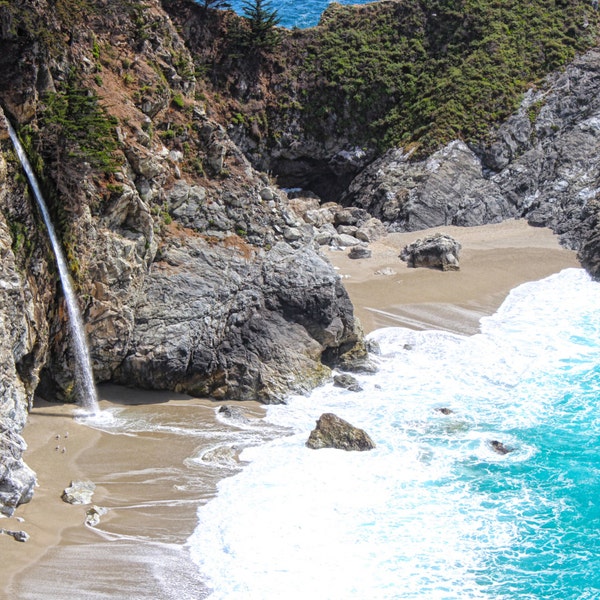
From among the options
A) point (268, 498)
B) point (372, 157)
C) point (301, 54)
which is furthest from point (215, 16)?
point (268, 498)

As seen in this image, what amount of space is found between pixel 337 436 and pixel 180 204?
9.15m

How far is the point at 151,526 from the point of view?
15297 mm

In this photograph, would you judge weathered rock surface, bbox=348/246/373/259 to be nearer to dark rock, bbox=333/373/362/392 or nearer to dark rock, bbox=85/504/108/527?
dark rock, bbox=333/373/362/392

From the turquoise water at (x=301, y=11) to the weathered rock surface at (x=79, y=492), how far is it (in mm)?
49038

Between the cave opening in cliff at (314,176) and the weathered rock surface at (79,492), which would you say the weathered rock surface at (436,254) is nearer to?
the cave opening in cliff at (314,176)

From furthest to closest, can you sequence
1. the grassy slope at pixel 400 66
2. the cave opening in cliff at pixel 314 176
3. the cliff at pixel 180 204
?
the cave opening in cliff at pixel 314 176 → the grassy slope at pixel 400 66 → the cliff at pixel 180 204

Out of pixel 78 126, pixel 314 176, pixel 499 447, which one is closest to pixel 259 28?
pixel 314 176

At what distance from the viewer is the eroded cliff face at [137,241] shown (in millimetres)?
17594

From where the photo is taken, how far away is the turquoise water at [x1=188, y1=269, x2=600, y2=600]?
1435 cm

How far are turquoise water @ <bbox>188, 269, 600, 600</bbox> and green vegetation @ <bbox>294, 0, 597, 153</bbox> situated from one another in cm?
2307

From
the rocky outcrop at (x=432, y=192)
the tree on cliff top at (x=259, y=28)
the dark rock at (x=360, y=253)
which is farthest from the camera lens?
the tree on cliff top at (x=259, y=28)

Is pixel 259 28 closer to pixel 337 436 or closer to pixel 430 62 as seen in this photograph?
pixel 430 62

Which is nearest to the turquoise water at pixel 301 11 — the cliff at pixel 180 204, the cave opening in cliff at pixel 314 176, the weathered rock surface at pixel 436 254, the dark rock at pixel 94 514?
the cliff at pixel 180 204

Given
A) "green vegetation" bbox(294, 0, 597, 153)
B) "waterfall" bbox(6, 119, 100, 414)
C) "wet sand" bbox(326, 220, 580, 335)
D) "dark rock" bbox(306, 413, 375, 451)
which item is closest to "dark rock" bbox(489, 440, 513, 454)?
"dark rock" bbox(306, 413, 375, 451)
